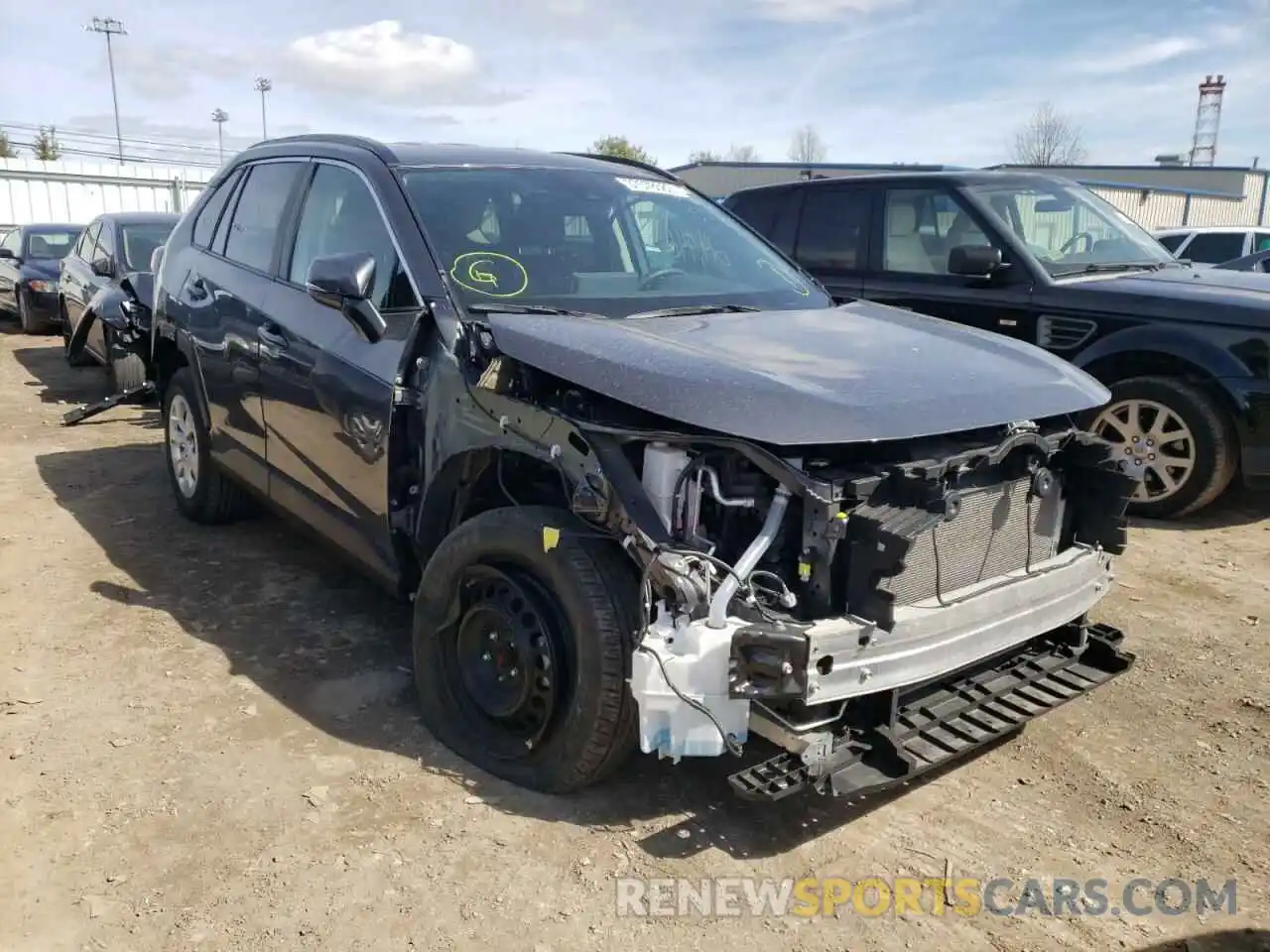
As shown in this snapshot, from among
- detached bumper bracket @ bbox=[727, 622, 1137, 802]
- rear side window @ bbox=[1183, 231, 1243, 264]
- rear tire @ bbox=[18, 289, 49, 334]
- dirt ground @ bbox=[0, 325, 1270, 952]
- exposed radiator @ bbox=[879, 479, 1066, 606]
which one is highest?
rear side window @ bbox=[1183, 231, 1243, 264]

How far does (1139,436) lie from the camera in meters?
6.10

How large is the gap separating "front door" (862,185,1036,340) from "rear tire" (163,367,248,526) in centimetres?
447

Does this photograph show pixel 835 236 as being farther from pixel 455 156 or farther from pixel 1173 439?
pixel 455 156

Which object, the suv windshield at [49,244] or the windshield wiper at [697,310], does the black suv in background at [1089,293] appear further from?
the suv windshield at [49,244]

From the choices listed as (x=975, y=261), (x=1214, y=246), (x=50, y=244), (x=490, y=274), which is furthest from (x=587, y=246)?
(x=50, y=244)

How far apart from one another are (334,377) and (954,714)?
2510 mm

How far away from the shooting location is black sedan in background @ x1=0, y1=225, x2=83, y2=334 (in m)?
14.0

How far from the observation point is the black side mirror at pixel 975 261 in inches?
247

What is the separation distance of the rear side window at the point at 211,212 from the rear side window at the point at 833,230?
4058 millimetres

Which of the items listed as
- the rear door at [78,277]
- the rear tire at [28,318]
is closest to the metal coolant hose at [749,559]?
the rear door at [78,277]

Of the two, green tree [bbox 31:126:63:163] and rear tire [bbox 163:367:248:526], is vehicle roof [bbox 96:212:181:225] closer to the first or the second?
rear tire [bbox 163:367:248:526]

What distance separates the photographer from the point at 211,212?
214 inches

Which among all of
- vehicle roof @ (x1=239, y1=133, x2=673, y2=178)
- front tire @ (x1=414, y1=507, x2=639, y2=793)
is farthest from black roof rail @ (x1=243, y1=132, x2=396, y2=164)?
front tire @ (x1=414, y1=507, x2=639, y2=793)

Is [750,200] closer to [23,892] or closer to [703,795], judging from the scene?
[703,795]
